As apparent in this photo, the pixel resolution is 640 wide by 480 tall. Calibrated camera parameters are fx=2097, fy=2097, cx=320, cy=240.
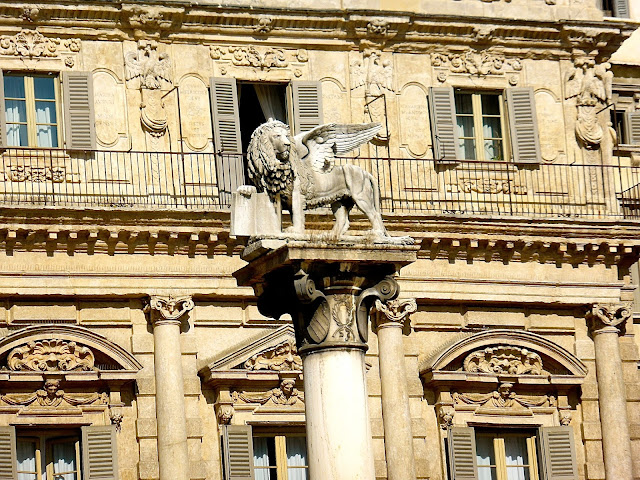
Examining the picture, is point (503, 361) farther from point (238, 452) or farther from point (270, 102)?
point (270, 102)

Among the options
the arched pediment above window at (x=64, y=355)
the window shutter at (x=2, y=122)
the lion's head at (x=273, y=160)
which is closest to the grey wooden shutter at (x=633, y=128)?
the arched pediment above window at (x=64, y=355)

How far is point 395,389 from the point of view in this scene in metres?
33.6

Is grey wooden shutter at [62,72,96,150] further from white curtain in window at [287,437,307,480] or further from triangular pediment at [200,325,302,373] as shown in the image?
white curtain in window at [287,437,307,480]

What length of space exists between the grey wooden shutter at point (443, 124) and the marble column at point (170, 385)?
Result: 5341 mm

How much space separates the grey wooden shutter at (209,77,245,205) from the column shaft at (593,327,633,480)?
22.0ft

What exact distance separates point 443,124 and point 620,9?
566cm

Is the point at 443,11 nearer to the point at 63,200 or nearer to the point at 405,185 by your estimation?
the point at 405,185

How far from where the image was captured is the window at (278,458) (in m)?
33.2

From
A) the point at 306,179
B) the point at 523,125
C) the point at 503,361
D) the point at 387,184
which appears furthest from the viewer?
the point at 523,125

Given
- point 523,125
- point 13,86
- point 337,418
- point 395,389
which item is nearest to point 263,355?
point 395,389

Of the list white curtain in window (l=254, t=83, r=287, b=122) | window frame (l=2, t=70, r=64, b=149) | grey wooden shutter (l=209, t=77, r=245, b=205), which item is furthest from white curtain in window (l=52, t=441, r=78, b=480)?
white curtain in window (l=254, t=83, r=287, b=122)

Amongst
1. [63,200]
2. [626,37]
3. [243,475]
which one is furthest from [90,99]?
[626,37]

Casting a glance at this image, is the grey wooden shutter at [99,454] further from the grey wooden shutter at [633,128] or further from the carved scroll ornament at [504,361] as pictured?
the grey wooden shutter at [633,128]

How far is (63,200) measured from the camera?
1293 inches
